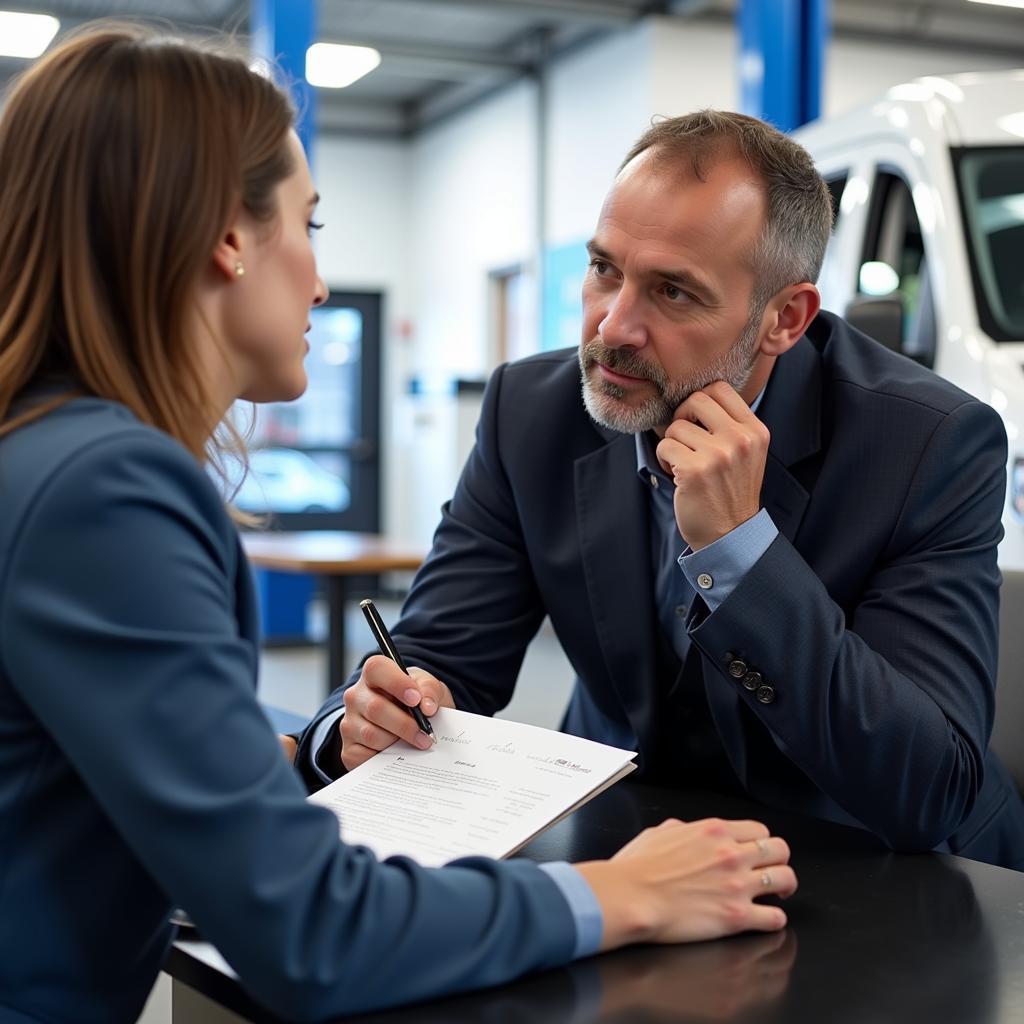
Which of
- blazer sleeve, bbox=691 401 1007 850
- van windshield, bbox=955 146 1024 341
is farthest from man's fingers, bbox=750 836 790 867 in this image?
van windshield, bbox=955 146 1024 341

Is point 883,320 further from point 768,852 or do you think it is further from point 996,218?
point 768,852

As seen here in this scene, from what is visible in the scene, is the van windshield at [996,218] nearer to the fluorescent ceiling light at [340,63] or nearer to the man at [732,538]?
the man at [732,538]

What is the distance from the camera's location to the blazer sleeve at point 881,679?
1.36m

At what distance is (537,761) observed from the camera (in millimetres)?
1242

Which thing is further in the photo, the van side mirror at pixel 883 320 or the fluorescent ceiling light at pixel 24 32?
the fluorescent ceiling light at pixel 24 32

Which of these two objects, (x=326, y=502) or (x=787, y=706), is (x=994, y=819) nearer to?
(x=787, y=706)

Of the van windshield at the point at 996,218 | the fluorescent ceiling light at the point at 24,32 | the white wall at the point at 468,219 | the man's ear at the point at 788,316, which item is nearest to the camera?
the man's ear at the point at 788,316

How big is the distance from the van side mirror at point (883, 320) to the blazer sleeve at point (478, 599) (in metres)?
1.37

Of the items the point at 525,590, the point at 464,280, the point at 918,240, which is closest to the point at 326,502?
the point at 464,280

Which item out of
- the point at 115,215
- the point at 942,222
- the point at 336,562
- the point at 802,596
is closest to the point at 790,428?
the point at 802,596

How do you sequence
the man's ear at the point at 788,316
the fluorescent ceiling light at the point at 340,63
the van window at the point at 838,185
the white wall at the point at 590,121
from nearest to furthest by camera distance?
the man's ear at the point at 788,316 → the van window at the point at 838,185 → the white wall at the point at 590,121 → the fluorescent ceiling light at the point at 340,63

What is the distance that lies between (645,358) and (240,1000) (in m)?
0.99

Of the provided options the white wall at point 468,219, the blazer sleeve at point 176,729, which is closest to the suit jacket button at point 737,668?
the blazer sleeve at point 176,729

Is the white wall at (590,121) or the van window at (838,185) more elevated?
the white wall at (590,121)
